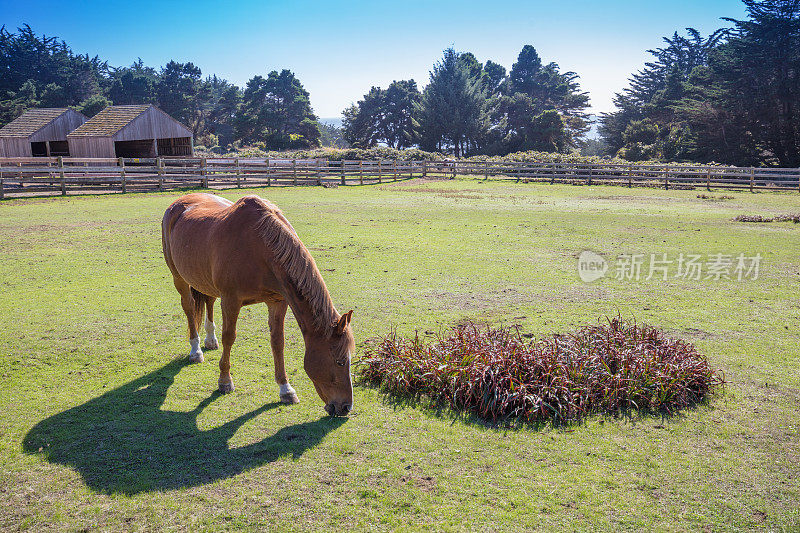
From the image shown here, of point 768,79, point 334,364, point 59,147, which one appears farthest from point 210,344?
point 768,79

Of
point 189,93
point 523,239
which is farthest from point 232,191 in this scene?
point 189,93

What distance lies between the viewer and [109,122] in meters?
31.8

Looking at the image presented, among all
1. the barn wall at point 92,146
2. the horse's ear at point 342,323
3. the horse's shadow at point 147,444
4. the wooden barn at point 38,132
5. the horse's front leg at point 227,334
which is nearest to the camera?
the horse's shadow at point 147,444

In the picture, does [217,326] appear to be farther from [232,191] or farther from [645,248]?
[232,191]

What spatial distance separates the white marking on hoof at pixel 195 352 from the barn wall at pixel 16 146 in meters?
35.6

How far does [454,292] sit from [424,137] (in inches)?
2150

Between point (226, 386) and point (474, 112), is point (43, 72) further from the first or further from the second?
point (226, 386)

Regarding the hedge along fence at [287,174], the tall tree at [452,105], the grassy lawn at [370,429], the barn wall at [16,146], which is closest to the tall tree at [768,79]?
the hedge along fence at [287,174]

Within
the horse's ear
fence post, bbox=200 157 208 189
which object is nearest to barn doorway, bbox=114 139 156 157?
fence post, bbox=200 157 208 189

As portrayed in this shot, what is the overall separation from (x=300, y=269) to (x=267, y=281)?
417mm

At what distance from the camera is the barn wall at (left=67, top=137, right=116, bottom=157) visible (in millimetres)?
30812

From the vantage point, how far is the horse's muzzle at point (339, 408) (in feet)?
13.4

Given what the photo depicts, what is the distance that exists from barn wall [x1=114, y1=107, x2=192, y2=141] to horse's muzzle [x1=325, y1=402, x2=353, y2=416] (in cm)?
3228

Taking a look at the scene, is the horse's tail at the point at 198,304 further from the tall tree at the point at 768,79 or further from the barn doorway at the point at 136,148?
the tall tree at the point at 768,79
